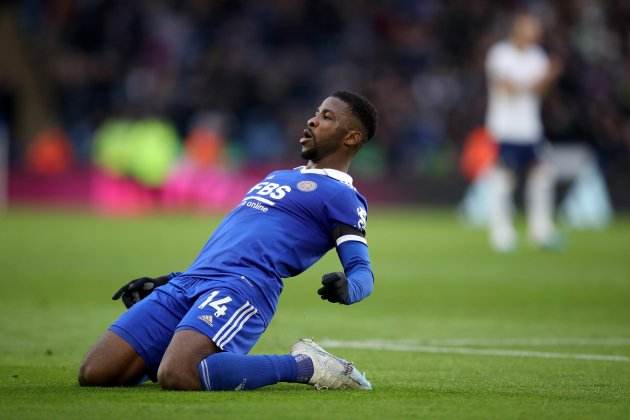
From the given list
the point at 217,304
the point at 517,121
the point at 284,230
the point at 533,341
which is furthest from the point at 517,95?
the point at 217,304

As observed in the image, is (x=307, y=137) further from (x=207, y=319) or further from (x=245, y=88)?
(x=245, y=88)

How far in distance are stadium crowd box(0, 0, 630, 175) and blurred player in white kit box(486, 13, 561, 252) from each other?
30.5ft

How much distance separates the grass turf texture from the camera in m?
6.54

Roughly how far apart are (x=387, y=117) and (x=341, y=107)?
882 inches

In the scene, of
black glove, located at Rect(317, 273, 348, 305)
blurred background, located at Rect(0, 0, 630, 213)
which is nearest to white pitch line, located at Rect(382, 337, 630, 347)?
black glove, located at Rect(317, 273, 348, 305)

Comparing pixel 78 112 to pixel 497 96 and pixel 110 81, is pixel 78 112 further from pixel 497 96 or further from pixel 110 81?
pixel 497 96

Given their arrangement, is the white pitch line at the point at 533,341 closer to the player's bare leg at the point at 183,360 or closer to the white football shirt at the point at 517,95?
the player's bare leg at the point at 183,360

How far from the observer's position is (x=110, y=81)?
102 feet

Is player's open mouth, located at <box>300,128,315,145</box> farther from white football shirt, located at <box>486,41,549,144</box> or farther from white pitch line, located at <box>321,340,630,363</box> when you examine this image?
white football shirt, located at <box>486,41,549,144</box>

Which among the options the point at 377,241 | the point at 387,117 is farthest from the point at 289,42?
the point at 377,241

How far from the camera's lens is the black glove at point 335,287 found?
6582mm

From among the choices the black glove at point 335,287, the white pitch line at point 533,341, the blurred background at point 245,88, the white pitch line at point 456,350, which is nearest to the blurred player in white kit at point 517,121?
the white pitch line at point 533,341

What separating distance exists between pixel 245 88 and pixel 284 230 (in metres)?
23.1

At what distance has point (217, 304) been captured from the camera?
703 cm
